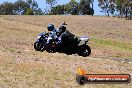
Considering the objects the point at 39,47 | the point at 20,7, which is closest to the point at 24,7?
the point at 20,7

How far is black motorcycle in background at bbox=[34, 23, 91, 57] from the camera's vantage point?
2131 cm

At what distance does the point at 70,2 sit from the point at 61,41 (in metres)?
130

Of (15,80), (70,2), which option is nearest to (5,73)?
(15,80)

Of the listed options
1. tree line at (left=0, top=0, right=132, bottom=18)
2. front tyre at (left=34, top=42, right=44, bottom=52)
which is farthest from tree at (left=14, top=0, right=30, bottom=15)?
front tyre at (left=34, top=42, right=44, bottom=52)

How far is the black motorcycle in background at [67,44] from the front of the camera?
21312mm

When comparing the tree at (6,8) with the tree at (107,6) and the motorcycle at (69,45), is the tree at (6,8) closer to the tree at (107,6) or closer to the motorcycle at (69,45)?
the tree at (107,6)

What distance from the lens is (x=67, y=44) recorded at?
70.3ft

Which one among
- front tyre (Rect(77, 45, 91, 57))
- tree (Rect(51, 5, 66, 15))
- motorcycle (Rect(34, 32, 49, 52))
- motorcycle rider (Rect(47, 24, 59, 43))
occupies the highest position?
motorcycle rider (Rect(47, 24, 59, 43))

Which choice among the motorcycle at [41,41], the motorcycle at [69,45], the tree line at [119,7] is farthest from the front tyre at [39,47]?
the tree line at [119,7]

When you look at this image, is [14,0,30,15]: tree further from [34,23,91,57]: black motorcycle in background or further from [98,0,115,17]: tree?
[34,23,91,57]: black motorcycle in background

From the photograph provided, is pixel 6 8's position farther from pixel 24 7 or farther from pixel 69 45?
pixel 69 45

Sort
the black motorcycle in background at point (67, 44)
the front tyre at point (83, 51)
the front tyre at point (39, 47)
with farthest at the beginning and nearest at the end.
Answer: the front tyre at point (39, 47) → the front tyre at point (83, 51) → the black motorcycle in background at point (67, 44)

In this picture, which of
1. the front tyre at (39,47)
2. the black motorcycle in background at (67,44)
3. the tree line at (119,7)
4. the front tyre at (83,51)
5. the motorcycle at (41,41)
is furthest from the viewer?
the tree line at (119,7)

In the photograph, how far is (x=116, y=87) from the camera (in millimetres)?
12055
